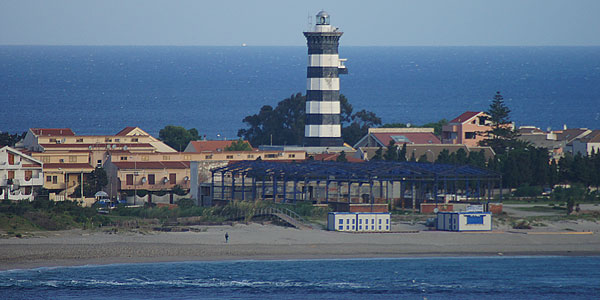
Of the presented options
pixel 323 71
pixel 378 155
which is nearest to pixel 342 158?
pixel 378 155

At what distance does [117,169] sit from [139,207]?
7262mm

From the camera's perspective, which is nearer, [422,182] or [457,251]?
[457,251]

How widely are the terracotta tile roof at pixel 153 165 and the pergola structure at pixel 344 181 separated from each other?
4.44m

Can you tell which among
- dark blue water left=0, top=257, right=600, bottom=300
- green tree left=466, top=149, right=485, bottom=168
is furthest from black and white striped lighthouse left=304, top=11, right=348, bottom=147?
dark blue water left=0, top=257, right=600, bottom=300

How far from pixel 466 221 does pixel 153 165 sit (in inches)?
952

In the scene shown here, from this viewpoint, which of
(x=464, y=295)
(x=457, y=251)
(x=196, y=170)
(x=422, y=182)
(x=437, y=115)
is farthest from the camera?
(x=437, y=115)

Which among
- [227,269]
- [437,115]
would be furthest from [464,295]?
[437,115]

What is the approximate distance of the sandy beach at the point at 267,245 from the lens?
47.4 meters

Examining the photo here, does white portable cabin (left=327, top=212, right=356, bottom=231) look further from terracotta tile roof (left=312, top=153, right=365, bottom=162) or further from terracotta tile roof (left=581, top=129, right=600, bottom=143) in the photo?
terracotta tile roof (left=581, top=129, right=600, bottom=143)

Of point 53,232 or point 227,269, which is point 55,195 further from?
point 227,269

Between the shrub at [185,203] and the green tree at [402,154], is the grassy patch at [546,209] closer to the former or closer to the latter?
the green tree at [402,154]

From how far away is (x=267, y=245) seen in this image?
4975 cm

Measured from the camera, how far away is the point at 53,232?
170ft

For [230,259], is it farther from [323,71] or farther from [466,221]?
[323,71]
